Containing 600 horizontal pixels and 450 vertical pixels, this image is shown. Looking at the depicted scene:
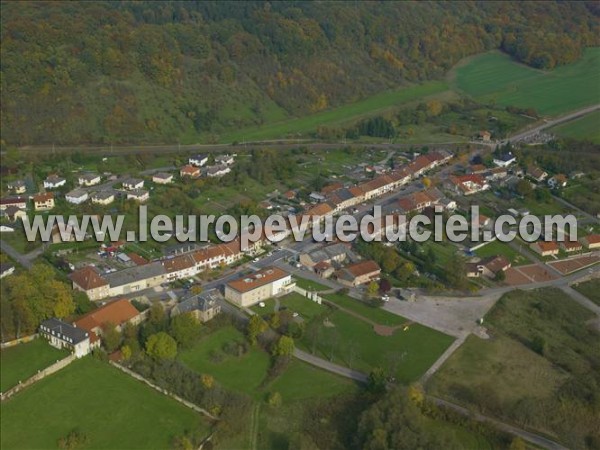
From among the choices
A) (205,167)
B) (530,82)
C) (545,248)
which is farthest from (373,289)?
(530,82)

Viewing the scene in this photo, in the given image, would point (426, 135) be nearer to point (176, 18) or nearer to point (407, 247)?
point (407, 247)

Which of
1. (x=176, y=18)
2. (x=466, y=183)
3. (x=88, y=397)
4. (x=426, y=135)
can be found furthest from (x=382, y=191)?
(x=176, y=18)

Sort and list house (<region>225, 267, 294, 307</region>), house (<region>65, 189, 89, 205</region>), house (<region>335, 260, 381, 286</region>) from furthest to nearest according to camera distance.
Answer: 1. house (<region>65, 189, 89, 205</region>)
2. house (<region>335, 260, 381, 286</region>)
3. house (<region>225, 267, 294, 307</region>)

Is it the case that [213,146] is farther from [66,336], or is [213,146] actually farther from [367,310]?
[66,336]

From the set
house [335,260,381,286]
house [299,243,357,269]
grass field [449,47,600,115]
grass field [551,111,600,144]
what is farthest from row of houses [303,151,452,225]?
grass field [449,47,600,115]

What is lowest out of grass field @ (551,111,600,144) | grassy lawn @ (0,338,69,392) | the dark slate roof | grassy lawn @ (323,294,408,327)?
grassy lawn @ (323,294,408,327)

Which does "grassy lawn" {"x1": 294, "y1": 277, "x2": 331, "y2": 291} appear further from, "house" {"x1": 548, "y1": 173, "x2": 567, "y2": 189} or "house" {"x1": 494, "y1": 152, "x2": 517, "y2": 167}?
"house" {"x1": 494, "y1": 152, "x2": 517, "y2": 167}

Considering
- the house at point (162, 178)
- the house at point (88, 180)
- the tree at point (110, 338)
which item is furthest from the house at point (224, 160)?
the tree at point (110, 338)

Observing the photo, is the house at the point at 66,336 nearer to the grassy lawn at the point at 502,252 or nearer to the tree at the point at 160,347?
the tree at the point at 160,347
